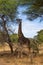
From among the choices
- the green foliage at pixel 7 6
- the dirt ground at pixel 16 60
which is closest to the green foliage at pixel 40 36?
the dirt ground at pixel 16 60

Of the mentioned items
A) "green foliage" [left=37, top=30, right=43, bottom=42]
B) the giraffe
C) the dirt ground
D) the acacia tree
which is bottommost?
the dirt ground

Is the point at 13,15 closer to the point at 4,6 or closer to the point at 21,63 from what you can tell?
the point at 4,6

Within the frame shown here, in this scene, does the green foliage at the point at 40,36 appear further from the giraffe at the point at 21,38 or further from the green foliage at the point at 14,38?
the green foliage at the point at 14,38

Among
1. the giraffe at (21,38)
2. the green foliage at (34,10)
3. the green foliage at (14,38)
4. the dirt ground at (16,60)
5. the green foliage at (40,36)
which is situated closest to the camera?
the green foliage at (34,10)

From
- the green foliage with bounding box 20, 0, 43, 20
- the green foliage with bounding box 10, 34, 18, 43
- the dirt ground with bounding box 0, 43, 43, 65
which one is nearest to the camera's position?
the green foliage with bounding box 20, 0, 43, 20

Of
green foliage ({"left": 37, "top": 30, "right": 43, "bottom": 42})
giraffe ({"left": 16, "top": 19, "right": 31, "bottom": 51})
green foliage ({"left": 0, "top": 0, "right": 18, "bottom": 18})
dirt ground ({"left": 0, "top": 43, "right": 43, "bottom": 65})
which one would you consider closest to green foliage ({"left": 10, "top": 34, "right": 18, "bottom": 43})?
giraffe ({"left": 16, "top": 19, "right": 31, "bottom": 51})

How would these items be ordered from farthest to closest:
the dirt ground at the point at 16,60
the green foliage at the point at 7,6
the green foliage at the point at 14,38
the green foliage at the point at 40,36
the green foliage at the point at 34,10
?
1. the green foliage at the point at 40,36
2. the green foliage at the point at 7,6
3. the green foliage at the point at 14,38
4. the dirt ground at the point at 16,60
5. the green foliage at the point at 34,10

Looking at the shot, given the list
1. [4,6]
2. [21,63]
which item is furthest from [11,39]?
[21,63]

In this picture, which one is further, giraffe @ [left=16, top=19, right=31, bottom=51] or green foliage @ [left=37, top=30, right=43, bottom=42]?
green foliage @ [left=37, top=30, right=43, bottom=42]

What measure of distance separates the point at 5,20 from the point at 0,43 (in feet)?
4.71

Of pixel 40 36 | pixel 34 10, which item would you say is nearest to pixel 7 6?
pixel 34 10

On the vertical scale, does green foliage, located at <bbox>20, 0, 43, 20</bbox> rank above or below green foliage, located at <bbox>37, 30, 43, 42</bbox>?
A: above

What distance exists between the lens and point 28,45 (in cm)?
1667

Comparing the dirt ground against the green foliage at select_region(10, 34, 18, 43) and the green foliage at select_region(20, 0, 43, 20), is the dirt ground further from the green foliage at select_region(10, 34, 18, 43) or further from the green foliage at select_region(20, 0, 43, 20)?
the green foliage at select_region(20, 0, 43, 20)
